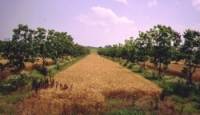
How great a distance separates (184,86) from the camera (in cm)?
2716

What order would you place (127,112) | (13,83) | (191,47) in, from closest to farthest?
1. (127,112)
2. (13,83)
3. (191,47)

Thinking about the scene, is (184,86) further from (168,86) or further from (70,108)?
(70,108)

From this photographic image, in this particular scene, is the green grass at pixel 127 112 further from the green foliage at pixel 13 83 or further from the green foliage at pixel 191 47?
the green foliage at pixel 191 47

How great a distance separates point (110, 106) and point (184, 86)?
1284cm

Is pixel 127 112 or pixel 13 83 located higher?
pixel 13 83

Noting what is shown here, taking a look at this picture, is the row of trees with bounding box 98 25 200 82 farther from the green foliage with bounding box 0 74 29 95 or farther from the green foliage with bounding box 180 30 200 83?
the green foliage with bounding box 0 74 29 95

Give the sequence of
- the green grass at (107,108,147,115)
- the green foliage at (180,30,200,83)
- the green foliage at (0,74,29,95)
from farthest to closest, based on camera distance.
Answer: the green foliage at (180,30,200,83) < the green foliage at (0,74,29,95) < the green grass at (107,108,147,115)

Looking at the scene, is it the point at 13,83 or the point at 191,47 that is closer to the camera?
the point at 13,83

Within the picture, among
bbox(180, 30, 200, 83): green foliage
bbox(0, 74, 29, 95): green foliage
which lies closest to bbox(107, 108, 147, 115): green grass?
bbox(0, 74, 29, 95): green foliage

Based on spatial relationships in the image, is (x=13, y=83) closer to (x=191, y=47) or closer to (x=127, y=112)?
(x=127, y=112)

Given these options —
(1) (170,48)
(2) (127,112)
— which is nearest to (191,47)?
(1) (170,48)

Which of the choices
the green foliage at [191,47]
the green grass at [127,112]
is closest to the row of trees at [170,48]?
the green foliage at [191,47]

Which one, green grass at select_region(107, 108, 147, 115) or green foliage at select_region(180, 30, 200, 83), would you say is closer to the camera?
green grass at select_region(107, 108, 147, 115)

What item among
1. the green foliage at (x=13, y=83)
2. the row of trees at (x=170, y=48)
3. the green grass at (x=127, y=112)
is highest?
the row of trees at (x=170, y=48)
